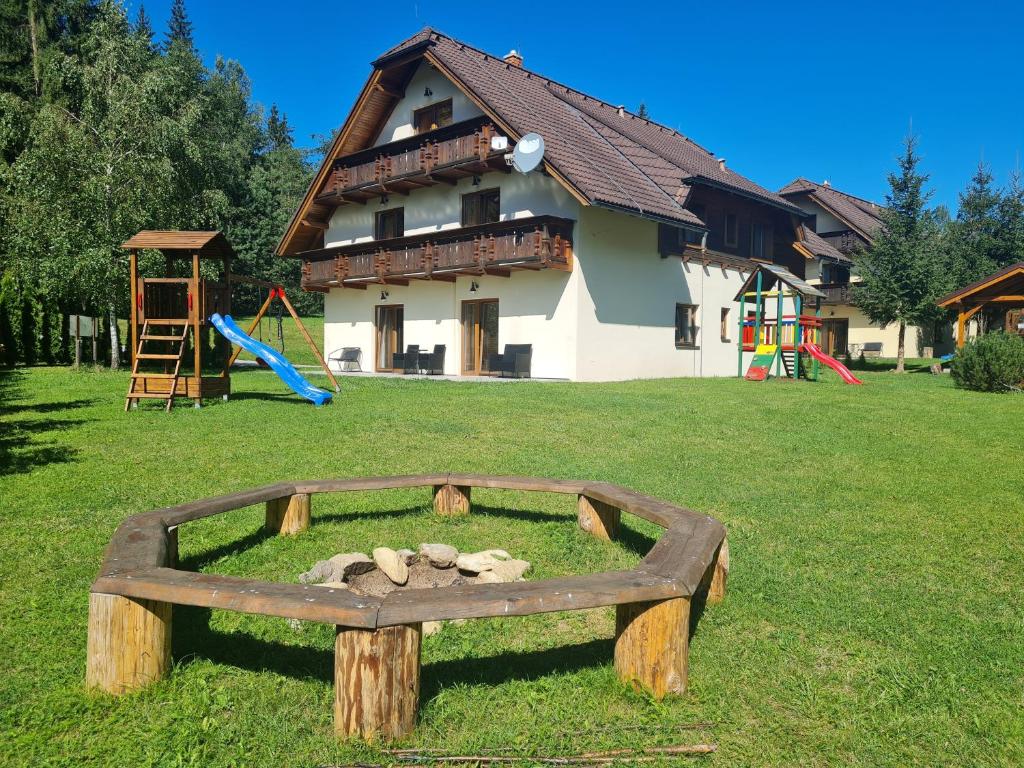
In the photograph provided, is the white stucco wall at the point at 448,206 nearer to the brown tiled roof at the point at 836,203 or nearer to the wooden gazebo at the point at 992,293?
the wooden gazebo at the point at 992,293

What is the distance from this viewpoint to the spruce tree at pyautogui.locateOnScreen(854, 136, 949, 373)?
27.5 meters

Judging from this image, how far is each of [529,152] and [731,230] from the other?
9.92 meters

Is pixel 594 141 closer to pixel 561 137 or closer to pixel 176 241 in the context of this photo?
pixel 561 137

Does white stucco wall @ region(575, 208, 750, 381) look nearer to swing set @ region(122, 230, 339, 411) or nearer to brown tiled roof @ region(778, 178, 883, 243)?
swing set @ region(122, 230, 339, 411)

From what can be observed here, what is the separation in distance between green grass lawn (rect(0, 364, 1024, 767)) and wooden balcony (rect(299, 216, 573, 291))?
30.1ft

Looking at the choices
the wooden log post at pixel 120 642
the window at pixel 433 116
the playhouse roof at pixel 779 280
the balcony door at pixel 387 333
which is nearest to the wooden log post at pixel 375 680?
the wooden log post at pixel 120 642

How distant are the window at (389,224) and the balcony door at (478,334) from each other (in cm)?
415

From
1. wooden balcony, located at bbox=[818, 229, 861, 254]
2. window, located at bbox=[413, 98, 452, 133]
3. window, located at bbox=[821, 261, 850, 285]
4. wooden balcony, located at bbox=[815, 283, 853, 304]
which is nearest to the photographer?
window, located at bbox=[413, 98, 452, 133]

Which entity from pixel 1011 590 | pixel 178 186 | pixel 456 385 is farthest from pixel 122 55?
pixel 1011 590

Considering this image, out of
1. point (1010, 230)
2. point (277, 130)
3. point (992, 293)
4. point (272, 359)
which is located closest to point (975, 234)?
point (1010, 230)

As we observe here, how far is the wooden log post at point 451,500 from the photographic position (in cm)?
586

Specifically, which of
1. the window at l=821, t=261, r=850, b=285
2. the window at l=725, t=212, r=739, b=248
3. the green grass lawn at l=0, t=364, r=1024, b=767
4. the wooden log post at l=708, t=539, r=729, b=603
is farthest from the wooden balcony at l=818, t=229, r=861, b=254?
the wooden log post at l=708, t=539, r=729, b=603

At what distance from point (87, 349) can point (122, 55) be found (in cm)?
957

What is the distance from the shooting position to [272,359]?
1440 cm
